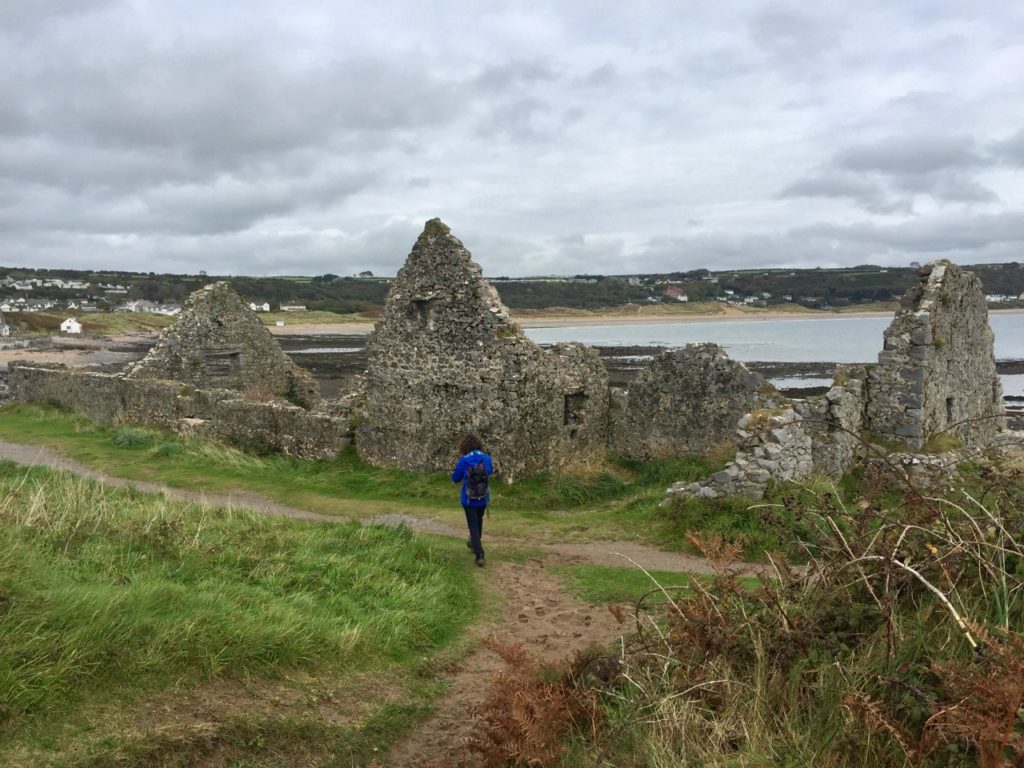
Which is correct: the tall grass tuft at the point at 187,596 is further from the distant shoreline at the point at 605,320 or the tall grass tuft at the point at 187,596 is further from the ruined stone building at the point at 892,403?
the distant shoreline at the point at 605,320

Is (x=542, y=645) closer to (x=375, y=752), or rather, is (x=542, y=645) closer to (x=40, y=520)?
(x=375, y=752)

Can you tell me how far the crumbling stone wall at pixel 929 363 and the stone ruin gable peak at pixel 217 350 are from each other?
55.8 ft

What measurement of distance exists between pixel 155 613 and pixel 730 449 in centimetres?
1157

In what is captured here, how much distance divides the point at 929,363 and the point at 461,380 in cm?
861

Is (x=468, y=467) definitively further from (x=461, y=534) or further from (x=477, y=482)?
(x=461, y=534)

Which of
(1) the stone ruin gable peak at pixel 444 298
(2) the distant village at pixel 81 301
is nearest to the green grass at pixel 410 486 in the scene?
(1) the stone ruin gable peak at pixel 444 298

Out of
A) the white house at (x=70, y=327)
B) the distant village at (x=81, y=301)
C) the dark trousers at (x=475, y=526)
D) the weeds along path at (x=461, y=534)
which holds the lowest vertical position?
the weeds along path at (x=461, y=534)

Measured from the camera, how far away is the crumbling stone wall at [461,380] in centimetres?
1462

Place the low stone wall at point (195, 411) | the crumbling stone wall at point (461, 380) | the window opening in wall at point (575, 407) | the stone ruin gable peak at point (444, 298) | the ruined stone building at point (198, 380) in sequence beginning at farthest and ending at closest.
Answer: the ruined stone building at point (198, 380), the low stone wall at point (195, 411), the window opening in wall at point (575, 407), the stone ruin gable peak at point (444, 298), the crumbling stone wall at point (461, 380)

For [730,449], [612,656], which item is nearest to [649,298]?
[730,449]

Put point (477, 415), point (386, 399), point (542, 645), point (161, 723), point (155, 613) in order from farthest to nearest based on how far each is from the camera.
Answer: point (386, 399)
point (477, 415)
point (542, 645)
point (155, 613)
point (161, 723)

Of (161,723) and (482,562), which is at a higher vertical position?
(161,723)

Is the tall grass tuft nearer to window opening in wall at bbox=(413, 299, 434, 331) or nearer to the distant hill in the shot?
window opening in wall at bbox=(413, 299, 434, 331)

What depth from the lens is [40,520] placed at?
8.05m
